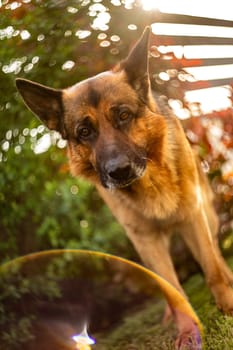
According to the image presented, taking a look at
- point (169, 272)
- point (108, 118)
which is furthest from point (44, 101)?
point (169, 272)

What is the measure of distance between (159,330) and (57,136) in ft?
2.20

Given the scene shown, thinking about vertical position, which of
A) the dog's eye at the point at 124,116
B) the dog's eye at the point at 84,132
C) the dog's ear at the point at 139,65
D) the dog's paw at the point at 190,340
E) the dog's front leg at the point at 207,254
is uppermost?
the dog's ear at the point at 139,65

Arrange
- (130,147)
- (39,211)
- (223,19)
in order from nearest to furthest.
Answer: (130,147) < (39,211) < (223,19)

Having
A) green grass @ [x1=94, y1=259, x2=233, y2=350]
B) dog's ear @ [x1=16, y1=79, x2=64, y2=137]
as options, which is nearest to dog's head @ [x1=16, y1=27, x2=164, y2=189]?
dog's ear @ [x1=16, y1=79, x2=64, y2=137]

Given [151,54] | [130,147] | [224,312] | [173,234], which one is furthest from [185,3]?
[224,312]

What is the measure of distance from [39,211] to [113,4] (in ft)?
2.22

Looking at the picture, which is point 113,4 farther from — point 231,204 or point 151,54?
point 231,204

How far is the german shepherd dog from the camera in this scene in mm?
1940

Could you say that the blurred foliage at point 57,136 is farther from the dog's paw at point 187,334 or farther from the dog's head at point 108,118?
the dog's paw at point 187,334

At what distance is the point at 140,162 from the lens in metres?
1.98

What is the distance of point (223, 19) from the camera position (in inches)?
87.5

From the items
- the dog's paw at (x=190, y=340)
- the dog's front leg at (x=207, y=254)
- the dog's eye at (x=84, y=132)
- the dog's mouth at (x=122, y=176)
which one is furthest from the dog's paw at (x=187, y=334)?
the dog's eye at (x=84, y=132)

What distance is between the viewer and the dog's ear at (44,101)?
2.01 m

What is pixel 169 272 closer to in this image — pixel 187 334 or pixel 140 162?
pixel 187 334
